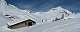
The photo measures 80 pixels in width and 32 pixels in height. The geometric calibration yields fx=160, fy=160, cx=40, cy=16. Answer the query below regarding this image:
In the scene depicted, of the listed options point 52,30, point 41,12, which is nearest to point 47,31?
point 52,30

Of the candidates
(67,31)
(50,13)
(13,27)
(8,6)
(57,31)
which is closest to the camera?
(67,31)

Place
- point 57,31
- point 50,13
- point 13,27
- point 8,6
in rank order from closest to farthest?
point 57,31 < point 13,27 < point 50,13 < point 8,6

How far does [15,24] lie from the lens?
21156mm

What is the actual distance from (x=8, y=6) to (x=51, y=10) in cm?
1132

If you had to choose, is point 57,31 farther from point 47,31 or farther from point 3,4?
point 3,4

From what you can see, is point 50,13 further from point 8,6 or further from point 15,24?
point 15,24

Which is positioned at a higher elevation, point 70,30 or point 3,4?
point 3,4

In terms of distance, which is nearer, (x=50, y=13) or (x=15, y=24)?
(x=15, y=24)

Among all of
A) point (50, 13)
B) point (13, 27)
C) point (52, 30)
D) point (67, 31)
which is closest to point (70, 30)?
point (67, 31)

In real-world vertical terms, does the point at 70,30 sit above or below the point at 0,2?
below

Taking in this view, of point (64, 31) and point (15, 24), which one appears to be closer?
point (64, 31)

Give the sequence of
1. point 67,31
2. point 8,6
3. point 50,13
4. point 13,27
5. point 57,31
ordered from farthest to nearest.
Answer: point 8,6
point 50,13
point 13,27
point 57,31
point 67,31

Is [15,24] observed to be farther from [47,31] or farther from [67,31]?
[67,31]

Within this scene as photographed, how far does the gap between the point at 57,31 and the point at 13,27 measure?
1056 centimetres
